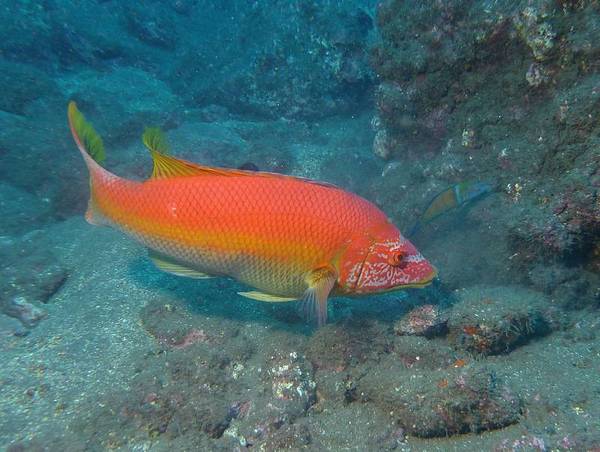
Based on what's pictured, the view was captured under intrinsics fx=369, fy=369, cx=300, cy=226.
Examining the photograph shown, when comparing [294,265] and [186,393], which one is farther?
[186,393]

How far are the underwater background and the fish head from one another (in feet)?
2.71

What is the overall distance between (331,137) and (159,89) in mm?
6087

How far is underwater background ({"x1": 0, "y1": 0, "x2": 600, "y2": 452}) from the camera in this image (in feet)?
9.98

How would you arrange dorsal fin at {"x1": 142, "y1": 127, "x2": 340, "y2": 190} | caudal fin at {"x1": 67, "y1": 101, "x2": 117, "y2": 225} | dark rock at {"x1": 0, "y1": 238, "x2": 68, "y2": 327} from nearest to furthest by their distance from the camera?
dorsal fin at {"x1": 142, "y1": 127, "x2": 340, "y2": 190}, caudal fin at {"x1": 67, "y1": 101, "x2": 117, "y2": 225}, dark rock at {"x1": 0, "y1": 238, "x2": 68, "y2": 327}

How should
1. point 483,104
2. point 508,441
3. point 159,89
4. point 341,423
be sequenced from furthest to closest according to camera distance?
point 159,89 < point 483,104 < point 341,423 < point 508,441

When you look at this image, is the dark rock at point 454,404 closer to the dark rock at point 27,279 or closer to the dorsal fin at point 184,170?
the dorsal fin at point 184,170

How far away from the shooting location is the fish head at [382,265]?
3045 millimetres

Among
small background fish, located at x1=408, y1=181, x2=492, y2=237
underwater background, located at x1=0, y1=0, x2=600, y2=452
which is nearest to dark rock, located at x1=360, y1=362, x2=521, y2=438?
underwater background, located at x1=0, y1=0, x2=600, y2=452

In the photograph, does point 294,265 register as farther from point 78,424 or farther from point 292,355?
point 78,424

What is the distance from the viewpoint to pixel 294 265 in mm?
3021

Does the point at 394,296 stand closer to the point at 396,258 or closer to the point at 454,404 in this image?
the point at 396,258

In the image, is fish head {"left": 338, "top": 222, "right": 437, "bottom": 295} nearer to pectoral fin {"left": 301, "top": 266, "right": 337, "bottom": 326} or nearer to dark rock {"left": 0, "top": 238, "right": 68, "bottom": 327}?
pectoral fin {"left": 301, "top": 266, "right": 337, "bottom": 326}

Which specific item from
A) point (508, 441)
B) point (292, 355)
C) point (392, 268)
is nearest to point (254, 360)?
point (292, 355)

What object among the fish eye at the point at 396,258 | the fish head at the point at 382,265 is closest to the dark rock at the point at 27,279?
the fish head at the point at 382,265
